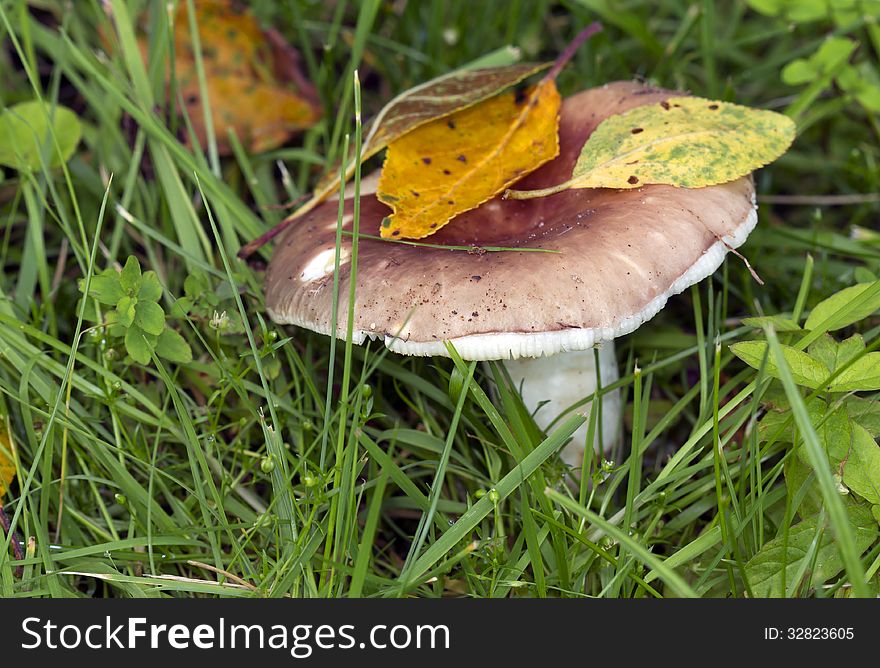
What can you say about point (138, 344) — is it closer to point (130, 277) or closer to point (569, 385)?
point (130, 277)

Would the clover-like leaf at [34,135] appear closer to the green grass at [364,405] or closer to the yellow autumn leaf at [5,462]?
the green grass at [364,405]

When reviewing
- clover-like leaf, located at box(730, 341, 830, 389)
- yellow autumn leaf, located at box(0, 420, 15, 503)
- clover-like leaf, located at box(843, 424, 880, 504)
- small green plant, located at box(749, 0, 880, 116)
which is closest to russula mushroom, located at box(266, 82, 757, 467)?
clover-like leaf, located at box(730, 341, 830, 389)

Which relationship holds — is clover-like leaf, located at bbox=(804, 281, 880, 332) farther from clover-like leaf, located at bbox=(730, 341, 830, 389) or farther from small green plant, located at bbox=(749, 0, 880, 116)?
small green plant, located at bbox=(749, 0, 880, 116)

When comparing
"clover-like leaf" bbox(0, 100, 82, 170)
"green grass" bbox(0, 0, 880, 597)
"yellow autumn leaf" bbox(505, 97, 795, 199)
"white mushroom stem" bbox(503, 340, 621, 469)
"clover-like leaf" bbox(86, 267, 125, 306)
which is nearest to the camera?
"green grass" bbox(0, 0, 880, 597)

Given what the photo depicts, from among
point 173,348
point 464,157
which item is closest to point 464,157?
point 464,157

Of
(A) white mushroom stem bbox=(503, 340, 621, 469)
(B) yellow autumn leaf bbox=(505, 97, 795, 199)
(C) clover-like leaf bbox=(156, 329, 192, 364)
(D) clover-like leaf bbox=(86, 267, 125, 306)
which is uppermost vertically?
(B) yellow autumn leaf bbox=(505, 97, 795, 199)

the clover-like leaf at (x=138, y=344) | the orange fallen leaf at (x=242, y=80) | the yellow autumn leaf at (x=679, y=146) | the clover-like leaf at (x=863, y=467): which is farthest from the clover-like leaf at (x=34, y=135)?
the clover-like leaf at (x=863, y=467)
